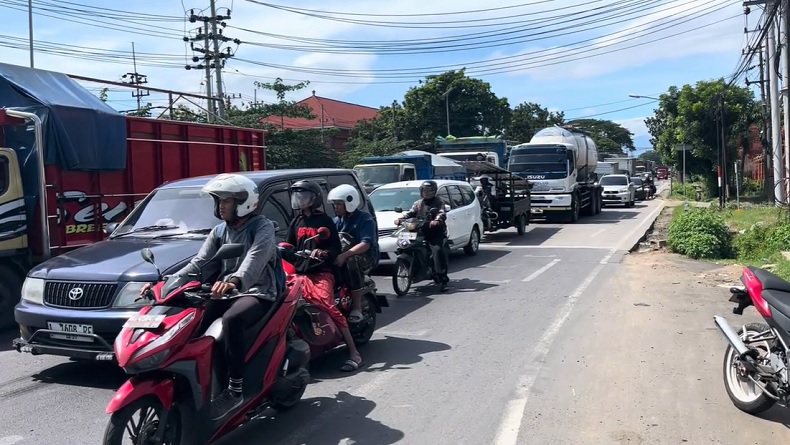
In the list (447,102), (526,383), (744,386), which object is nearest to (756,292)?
(744,386)

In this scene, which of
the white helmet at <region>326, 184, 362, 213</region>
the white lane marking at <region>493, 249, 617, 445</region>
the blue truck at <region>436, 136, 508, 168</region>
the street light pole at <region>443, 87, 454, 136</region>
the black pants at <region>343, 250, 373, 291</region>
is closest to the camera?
the white lane marking at <region>493, 249, 617, 445</region>

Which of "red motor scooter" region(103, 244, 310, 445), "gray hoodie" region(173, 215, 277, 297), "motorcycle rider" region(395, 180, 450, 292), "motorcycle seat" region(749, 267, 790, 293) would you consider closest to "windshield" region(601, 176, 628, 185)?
"motorcycle rider" region(395, 180, 450, 292)

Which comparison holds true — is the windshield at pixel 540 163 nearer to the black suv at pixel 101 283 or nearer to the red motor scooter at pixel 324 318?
the red motor scooter at pixel 324 318

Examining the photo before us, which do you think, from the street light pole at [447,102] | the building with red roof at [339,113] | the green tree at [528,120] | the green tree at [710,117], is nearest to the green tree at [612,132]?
the green tree at [528,120]

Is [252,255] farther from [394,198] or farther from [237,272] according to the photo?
[394,198]

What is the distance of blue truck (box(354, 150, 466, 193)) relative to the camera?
2133cm

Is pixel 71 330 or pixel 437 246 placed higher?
pixel 437 246

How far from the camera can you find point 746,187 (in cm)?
3944

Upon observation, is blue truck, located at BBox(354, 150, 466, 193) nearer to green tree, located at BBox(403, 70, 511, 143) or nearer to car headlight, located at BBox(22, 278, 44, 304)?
car headlight, located at BBox(22, 278, 44, 304)

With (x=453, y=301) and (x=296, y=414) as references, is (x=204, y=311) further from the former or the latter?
(x=453, y=301)

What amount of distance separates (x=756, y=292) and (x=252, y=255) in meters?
3.67

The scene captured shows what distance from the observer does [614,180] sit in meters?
36.1

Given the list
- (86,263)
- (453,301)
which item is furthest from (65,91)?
(453,301)

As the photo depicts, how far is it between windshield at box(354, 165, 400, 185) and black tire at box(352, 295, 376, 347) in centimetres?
1371
